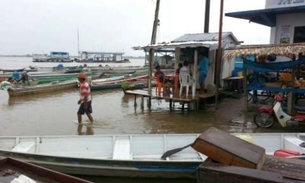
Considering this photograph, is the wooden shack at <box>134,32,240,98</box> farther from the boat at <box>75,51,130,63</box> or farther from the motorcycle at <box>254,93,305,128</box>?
the boat at <box>75,51,130,63</box>

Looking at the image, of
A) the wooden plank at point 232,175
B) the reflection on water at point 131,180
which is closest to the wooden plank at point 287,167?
the wooden plank at point 232,175

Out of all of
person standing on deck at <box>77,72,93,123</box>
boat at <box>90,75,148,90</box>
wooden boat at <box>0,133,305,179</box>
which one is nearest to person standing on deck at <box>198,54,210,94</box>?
person standing on deck at <box>77,72,93,123</box>

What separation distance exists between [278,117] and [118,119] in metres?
5.88

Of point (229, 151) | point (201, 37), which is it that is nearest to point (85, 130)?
point (229, 151)

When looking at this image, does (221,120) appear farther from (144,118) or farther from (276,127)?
(144,118)

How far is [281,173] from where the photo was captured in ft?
14.8

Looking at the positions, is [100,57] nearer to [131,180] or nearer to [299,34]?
[299,34]

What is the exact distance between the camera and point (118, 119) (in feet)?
41.9

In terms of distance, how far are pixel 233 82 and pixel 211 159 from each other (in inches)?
510

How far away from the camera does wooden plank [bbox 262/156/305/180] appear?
14.8 feet

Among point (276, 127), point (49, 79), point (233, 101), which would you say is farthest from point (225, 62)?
point (49, 79)

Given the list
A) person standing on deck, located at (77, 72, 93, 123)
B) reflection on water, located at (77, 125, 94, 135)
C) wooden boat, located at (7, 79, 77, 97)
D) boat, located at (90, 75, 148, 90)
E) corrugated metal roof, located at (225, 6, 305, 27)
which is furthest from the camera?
boat, located at (90, 75, 148, 90)

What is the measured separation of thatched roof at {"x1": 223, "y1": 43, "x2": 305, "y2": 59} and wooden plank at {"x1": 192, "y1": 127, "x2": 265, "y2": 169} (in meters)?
6.14

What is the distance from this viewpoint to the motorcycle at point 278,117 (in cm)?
993
